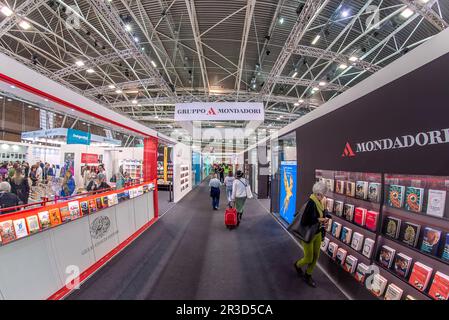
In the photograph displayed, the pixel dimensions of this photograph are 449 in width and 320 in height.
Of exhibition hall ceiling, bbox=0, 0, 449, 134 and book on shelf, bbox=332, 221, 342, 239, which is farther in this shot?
exhibition hall ceiling, bbox=0, 0, 449, 134

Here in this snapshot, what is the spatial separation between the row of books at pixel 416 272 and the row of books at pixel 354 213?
0.27 metres

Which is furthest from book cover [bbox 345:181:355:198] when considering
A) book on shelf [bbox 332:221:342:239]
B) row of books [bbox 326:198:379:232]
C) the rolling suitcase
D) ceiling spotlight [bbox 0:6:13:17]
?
ceiling spotlight [bbox 0:6:13:17]

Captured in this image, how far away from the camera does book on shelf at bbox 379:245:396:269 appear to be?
77.0 inches

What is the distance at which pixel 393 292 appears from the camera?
1.86m

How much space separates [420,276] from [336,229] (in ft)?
3.68

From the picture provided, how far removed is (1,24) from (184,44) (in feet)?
14.9

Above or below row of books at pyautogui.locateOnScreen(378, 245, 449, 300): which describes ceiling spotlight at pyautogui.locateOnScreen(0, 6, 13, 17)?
above

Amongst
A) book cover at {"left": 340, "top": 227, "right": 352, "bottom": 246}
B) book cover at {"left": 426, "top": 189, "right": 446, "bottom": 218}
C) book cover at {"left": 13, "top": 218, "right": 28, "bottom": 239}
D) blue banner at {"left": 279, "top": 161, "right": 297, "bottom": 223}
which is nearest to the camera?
book cover at {"left": 426, "top": 189, "right": 446, "bottom": 218}

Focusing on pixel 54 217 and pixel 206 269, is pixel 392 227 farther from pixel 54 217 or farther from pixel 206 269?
pixel 54 217

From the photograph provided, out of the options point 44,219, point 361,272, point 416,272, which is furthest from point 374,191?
point 44,219

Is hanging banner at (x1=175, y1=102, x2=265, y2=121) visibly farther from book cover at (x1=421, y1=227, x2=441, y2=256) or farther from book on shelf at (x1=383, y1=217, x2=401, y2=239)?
book cover at (x1=421, y1=227, x2=441, y2=256)

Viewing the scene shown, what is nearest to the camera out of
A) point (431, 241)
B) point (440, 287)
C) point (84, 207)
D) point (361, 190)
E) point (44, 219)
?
point (440, 287)

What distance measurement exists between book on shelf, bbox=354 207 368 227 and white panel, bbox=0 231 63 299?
3631mm

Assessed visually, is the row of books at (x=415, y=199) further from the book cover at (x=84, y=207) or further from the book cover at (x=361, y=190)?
the book cover at (x=84, y=207)
